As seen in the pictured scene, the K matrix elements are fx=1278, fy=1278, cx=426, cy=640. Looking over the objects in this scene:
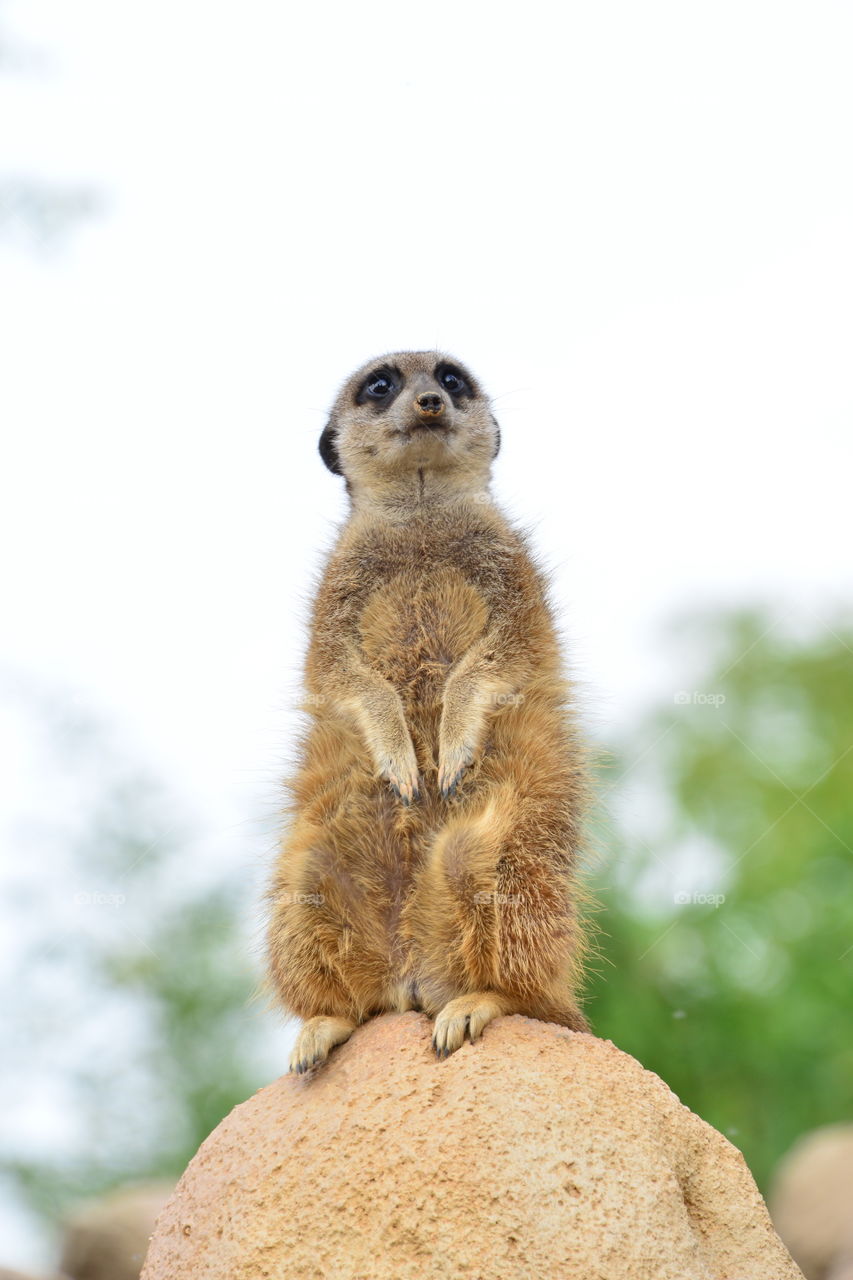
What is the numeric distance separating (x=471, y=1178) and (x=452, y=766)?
3.68ft

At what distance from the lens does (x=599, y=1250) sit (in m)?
2.85

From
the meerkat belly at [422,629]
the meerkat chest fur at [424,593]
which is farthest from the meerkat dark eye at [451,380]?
the meerkat belly at [422,629]

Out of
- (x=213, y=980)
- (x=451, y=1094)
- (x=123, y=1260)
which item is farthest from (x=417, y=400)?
(x=213, y=980)

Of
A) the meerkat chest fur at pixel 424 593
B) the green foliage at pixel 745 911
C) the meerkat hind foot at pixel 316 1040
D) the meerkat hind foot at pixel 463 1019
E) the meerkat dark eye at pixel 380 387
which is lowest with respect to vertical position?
the green foliage at pixel 745 911

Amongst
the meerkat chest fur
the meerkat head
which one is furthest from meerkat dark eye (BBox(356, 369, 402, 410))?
the meerkat chest fur

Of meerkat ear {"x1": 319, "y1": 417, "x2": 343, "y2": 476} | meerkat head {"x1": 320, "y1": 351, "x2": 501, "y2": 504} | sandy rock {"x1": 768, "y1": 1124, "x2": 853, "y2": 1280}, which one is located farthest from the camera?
sandy rock {"x1": 768, "y1": 1124, "x2": 853, "y2": 1280}

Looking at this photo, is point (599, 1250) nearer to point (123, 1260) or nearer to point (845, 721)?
point (123, 1260)

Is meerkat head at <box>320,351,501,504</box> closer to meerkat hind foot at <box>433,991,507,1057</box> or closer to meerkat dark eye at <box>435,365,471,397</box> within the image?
meerkat dark eye at <box>435,365,471,397</box>

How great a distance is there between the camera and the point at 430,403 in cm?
433

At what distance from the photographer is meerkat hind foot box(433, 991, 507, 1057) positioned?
3.24 m

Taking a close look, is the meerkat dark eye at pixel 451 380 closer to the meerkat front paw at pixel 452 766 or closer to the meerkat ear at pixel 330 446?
the meerkat ear at pixel 330 446

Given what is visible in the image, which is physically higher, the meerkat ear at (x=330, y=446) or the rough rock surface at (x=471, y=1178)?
the meerkat ear at (x=330, y=446)

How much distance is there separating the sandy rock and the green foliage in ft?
2.40

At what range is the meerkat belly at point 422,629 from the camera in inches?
153
